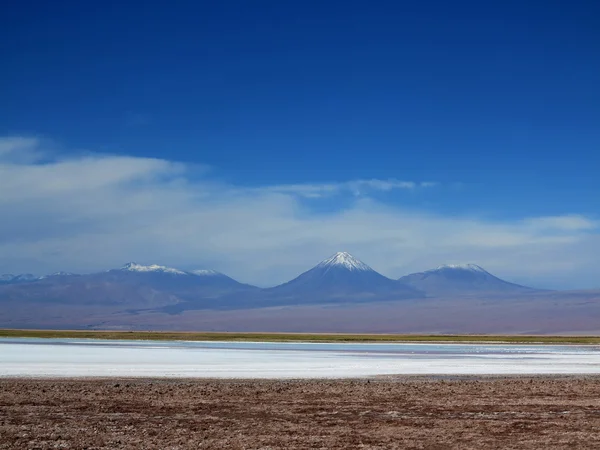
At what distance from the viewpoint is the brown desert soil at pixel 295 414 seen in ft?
49.9

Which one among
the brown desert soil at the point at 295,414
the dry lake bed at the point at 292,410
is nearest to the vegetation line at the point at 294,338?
the dry lake bed at the point at 292,410

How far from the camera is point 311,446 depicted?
14680 millimetres

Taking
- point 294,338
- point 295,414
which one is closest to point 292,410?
point 295,414

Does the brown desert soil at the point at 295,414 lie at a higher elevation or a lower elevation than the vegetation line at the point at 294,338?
lower

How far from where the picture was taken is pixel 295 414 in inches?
757

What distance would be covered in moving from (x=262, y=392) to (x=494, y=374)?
14.0 m

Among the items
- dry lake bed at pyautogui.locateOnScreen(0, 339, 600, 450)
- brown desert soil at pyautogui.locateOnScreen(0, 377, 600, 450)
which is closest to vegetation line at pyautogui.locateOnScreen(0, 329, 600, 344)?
dry lake bed at pyautogui.locateOnScreen(0, 339, 600, 450)

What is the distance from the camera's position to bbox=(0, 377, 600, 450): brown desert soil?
15.2 m

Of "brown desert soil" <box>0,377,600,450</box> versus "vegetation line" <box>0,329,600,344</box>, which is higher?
"vegetation line" <box>0,329,600,344</box>

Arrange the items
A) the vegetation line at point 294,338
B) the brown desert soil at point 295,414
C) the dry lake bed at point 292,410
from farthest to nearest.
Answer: the vegetation line at point 294,338
the dry lake bed at point 292,410
the brown desert soil at point 295,414

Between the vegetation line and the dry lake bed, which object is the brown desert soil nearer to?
the dry lake bed

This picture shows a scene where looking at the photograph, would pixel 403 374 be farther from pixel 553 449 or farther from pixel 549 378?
pixel 553 449

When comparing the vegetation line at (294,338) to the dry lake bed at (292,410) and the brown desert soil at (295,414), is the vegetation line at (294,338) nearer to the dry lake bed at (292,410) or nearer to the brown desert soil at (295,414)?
the dry lake bed at (292,410)

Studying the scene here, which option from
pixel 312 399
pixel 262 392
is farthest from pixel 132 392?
pixel 312 399
